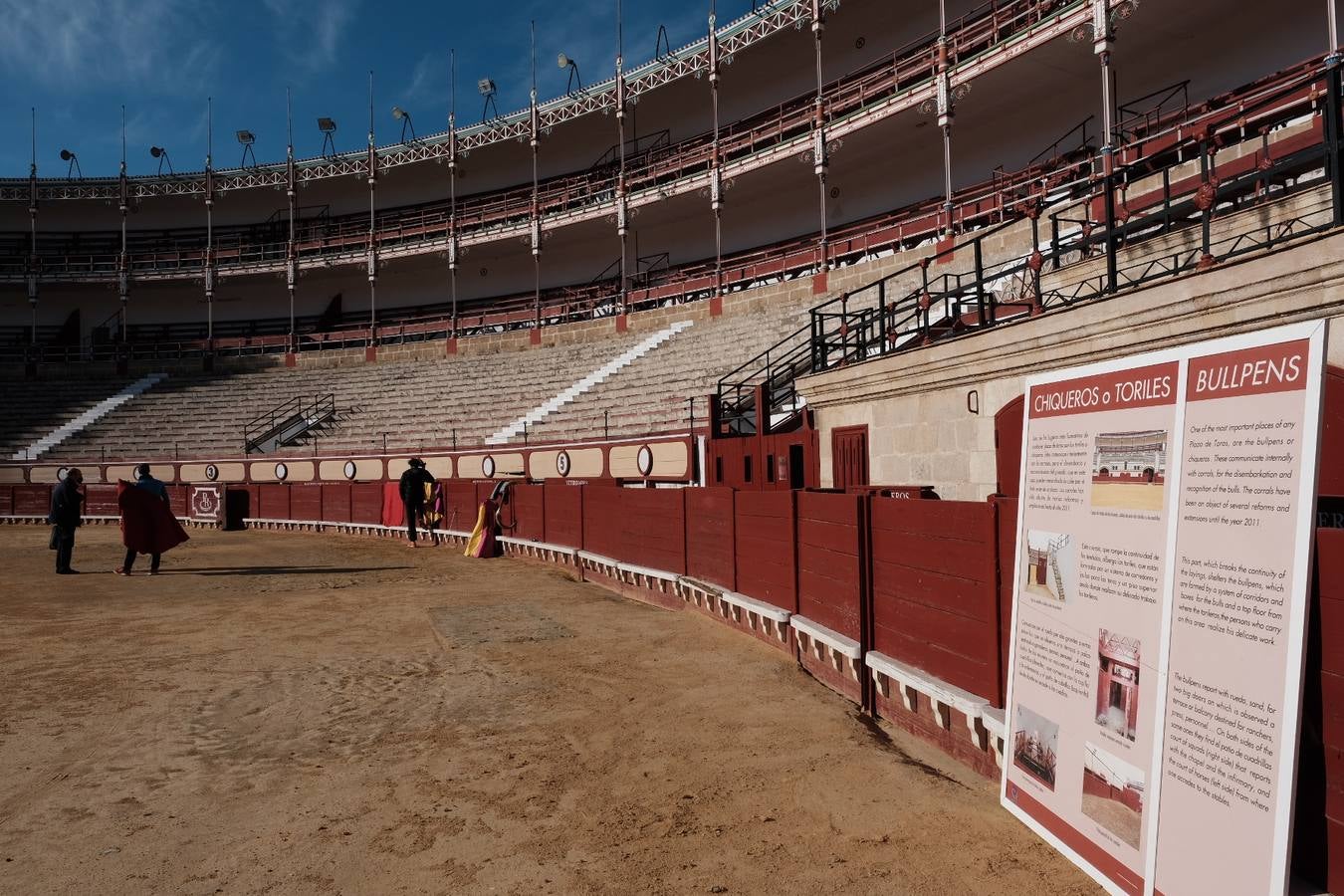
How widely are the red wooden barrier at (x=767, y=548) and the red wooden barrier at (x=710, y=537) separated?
0.15 m

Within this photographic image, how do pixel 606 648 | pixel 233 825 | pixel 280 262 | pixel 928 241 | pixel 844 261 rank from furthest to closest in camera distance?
pixel 280 262, pixel 844 261, pixel 928 241, pixel 606 648, pixel 233 825

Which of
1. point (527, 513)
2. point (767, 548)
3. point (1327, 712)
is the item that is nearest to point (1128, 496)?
point (1327, 712)

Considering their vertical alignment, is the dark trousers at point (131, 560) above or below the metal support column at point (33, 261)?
below

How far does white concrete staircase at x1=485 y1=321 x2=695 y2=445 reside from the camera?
2180cm

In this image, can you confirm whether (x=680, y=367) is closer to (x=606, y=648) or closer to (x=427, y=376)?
(x=427, y=376)

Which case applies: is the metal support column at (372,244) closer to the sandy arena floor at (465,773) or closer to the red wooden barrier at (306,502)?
the red wooden barrier at (306,502)

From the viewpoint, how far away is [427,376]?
28.9m

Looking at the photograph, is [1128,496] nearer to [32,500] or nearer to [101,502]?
[101,502]

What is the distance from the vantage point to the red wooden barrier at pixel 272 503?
22.8 m

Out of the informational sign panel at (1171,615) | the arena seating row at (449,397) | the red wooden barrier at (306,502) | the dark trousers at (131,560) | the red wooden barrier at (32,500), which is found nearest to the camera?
the informational sign panel at (1171,615)

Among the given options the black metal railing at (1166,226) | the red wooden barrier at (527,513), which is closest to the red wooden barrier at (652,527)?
the black metal railing at (1166,226)

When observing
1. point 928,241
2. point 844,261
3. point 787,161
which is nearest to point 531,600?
point 928,241

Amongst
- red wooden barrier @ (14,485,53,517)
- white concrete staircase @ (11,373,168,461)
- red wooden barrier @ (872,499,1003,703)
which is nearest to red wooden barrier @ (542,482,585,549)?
red wooden barrier @ (872,499,1003,703)

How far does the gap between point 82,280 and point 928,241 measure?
34.5 meters
